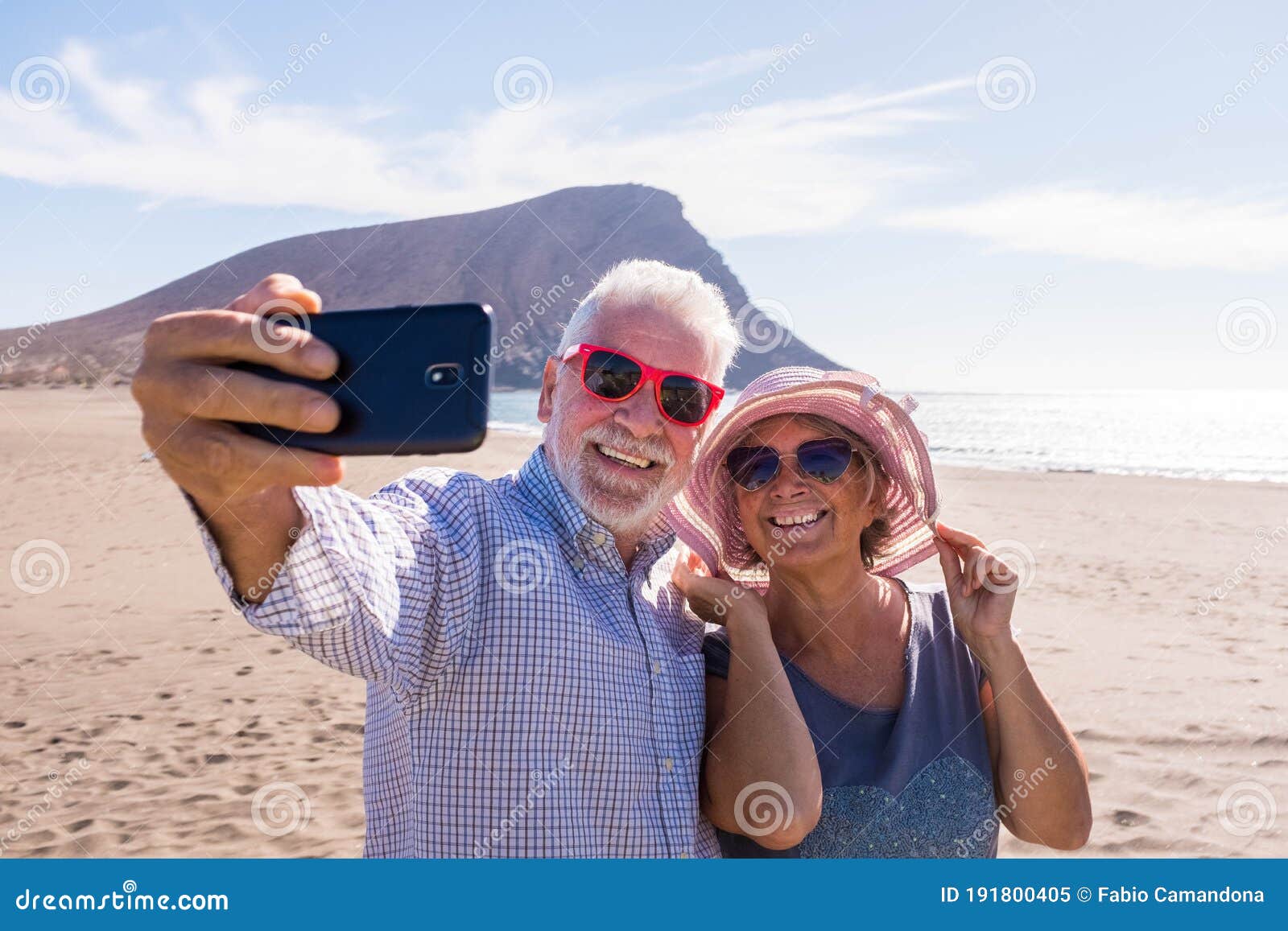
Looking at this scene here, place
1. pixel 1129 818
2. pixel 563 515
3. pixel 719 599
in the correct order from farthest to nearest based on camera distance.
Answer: pixel 1129 818 → pixel 719 599 → pixel 563 515

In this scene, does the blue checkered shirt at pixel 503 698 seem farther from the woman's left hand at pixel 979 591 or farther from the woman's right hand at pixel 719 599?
the woman's left hand at pixel 979 591

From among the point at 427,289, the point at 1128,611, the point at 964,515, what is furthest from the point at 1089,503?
the point at 427,289

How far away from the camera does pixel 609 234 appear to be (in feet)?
440

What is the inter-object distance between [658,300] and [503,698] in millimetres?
1320

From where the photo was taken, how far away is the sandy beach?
5.05m

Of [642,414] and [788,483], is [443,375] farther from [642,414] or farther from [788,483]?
[788,483]

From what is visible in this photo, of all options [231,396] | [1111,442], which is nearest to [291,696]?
[231,396]

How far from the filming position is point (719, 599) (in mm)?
2822

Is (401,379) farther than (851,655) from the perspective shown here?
No

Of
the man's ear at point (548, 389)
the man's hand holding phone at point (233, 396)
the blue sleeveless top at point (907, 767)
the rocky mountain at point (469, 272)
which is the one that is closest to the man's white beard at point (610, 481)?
the man's ear at point (548, 389)

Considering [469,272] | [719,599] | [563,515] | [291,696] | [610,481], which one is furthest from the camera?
[469,272]

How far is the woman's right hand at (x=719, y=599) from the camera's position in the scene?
2799 millimetres

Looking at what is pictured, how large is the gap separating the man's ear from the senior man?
0.01 meters

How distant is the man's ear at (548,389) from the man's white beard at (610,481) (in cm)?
13
